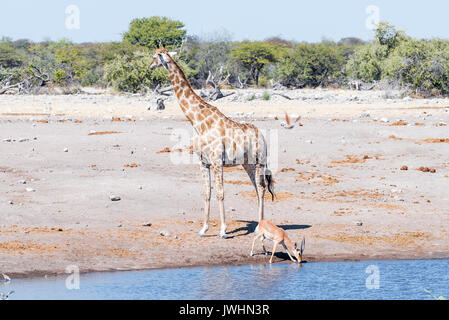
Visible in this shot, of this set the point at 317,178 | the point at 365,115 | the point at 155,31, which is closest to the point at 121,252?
the point at 317,178

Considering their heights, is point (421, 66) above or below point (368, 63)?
below

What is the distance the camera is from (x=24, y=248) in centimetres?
1176

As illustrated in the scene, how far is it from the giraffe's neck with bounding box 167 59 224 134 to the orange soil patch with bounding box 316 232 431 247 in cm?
287

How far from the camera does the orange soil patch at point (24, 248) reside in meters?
11.6

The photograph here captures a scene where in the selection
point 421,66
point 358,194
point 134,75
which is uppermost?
point 421,66

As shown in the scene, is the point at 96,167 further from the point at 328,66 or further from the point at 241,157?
the point at 328,66

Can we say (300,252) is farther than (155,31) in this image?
No

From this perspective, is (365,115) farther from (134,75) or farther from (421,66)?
(134,75)

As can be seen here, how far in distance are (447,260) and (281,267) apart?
2800mm

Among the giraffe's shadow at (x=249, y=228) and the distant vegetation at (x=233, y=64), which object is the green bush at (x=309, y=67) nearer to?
the distant vegetation at (x=233, y=64)

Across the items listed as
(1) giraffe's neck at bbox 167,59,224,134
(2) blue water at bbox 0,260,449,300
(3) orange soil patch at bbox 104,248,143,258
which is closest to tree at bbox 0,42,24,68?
(1) giraffe's neck at bbox 167,59,224,134

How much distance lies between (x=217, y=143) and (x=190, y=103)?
3.14 ft

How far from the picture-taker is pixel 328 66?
204 feet

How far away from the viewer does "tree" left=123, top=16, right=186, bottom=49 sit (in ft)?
220
